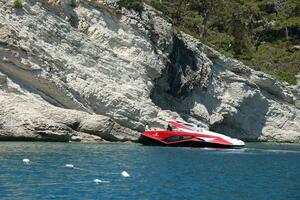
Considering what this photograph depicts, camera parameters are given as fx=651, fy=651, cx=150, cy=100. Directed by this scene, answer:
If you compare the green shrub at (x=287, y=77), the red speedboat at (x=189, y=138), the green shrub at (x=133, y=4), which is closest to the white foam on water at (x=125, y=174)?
the red speedboat at (x=189, y=138)

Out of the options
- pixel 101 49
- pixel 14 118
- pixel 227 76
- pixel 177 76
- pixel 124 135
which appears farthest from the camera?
pixel 227 76

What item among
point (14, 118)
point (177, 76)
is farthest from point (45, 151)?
point (177, 76)

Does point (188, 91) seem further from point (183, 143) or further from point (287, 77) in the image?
point (287, 77)

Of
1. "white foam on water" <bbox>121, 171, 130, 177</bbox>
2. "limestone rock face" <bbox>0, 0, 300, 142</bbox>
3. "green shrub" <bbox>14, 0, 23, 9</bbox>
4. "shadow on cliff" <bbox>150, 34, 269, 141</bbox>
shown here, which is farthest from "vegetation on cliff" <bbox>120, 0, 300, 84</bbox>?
"white foam on water" <bbox>121, 171, 130, 177</bbox>

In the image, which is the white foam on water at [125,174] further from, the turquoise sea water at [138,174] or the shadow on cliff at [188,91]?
the shadow on cliff at [188,91]

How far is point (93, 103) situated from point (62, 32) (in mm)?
6402

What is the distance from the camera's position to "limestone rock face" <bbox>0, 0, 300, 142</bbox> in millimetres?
45812

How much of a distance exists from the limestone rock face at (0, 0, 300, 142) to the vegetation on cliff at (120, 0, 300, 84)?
13.4ft

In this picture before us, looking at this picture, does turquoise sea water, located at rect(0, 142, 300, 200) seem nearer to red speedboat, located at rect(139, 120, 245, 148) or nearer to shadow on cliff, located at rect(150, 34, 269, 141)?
red speedboat, located at rect(139, 120, 245, 148)

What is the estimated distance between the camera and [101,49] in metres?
53.9

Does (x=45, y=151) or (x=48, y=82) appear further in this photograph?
(x=48, y=82)

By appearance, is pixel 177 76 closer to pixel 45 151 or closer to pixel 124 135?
pixel 124 135

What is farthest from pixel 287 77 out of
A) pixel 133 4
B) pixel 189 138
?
pixel 189 138

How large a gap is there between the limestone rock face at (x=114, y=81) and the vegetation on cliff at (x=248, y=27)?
4099 millimetres
